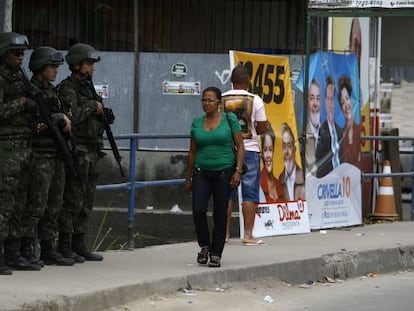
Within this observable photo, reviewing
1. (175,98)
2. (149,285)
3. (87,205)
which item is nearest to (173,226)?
(175,98)

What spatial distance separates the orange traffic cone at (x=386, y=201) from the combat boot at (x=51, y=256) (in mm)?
6503

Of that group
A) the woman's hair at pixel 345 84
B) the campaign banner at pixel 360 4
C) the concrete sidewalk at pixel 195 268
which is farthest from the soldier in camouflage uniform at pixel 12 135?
the woman's hair at pixel 345 84

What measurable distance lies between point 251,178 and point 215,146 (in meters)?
1.76

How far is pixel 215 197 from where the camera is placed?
951 cm

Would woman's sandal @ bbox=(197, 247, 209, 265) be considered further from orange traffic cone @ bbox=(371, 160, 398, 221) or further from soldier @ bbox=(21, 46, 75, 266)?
orange traffic cone @ bbox=(371, 160, 398, 221)

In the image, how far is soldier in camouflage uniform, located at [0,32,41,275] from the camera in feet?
27.8

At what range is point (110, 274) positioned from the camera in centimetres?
893

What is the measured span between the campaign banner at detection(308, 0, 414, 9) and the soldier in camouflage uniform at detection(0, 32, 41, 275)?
4.93 meters

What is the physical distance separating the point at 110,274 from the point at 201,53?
7.15 m

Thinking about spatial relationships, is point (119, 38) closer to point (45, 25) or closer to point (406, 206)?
point (45, 25)

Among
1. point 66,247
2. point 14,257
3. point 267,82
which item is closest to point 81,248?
point 66,247

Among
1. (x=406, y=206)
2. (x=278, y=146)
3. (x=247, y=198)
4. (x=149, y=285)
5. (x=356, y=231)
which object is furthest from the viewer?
(x=406, y=206)

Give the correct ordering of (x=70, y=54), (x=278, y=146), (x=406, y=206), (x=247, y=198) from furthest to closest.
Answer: (x=406, y=206), (x=278, y=146), (x=247, y=198), (x=70, y=54)

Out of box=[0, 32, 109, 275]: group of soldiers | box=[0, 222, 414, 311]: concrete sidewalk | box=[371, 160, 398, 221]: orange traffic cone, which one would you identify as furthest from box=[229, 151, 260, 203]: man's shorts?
box=[371, 160, 398, 221]: orange traffic cone
